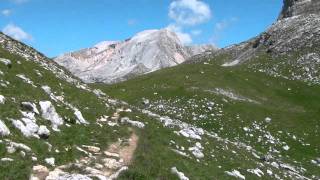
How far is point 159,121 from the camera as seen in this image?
41781 millimetres

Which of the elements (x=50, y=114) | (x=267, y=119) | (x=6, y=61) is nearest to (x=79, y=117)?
(x=50, y=114)

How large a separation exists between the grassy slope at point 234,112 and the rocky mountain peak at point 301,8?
1463 inches

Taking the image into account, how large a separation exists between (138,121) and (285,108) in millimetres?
33582

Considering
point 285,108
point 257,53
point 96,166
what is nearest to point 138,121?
point 96,166

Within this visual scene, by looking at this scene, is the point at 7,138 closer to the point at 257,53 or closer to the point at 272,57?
the point at 272,57

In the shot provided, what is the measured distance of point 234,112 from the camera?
60.9 m

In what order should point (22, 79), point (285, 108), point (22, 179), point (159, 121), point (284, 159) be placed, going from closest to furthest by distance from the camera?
1. point (22, 179)
2. point (22, 79)
3. point (159, 121)
4. point (284, 159)
5. point (285, 108)

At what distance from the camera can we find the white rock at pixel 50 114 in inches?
1179

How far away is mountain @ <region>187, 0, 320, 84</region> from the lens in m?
88.0

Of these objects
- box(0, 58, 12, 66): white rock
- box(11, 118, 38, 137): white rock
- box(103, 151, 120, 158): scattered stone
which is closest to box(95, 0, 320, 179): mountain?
box(103, 151, 120, 158): scattered stone

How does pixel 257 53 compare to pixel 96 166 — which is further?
pixel 257 53

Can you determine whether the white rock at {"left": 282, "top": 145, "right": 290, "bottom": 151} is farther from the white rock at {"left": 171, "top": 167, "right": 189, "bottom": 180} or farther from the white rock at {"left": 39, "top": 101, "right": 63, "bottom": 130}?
the white rock at {"left": 39, "top": 101, "right": 63, "bottom": 130}

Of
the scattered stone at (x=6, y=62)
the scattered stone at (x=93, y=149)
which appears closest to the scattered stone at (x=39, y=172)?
the scattered stone at (x=93, y=149)

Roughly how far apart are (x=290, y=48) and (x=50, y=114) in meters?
78.2
